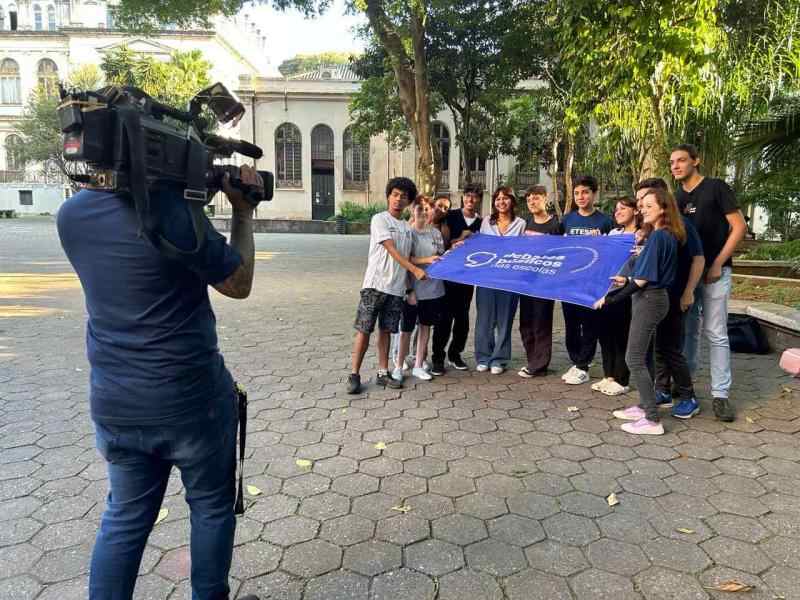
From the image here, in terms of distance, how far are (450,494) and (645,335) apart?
192 centimetres

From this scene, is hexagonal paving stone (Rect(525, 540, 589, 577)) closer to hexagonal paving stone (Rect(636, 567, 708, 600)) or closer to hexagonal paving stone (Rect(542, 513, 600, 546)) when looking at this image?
hexagonal paving stone (Rect(542, 513, 600, 546))

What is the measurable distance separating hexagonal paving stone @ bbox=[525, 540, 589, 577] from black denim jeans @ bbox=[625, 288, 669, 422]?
5.86ft

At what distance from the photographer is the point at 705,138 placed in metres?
9.48

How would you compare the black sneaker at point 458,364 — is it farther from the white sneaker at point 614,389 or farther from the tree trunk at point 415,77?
the tree trunk at point 415,77

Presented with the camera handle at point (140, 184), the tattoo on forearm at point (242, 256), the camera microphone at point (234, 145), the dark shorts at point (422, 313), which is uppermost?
the camera microphone at point (234, 145)

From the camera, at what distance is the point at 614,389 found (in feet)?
16.8

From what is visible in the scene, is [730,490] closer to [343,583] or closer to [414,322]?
[343,583]

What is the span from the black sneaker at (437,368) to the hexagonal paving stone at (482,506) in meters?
2.43

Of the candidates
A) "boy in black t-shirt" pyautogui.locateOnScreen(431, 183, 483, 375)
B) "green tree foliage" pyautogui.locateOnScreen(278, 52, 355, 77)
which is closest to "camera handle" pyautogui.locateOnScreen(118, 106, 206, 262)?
"boy in black t-shirt" pyautogui.locateOnScreen(431, 183, 483, 375)

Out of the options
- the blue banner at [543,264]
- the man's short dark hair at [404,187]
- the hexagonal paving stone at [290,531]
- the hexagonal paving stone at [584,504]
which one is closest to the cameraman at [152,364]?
the hexagonal paving stone at [290,531]

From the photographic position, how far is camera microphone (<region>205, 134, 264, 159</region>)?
6.55ft

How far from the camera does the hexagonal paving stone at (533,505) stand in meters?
3.17

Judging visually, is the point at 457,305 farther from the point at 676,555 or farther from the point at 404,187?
the point at 676,555

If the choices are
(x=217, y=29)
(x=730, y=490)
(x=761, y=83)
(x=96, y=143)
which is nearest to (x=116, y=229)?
(x=96, y=143)
